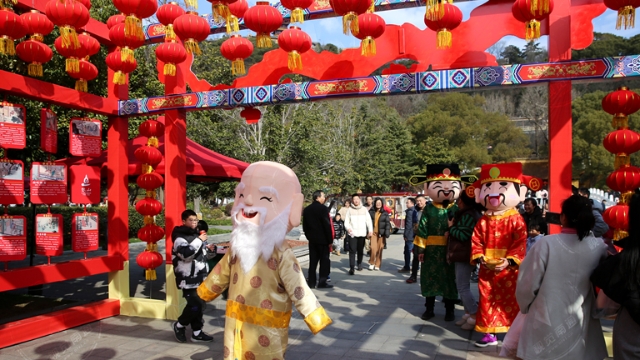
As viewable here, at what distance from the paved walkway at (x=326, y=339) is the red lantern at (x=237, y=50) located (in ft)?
9.26

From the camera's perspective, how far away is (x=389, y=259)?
12250 mm

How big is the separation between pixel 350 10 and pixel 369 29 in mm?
341

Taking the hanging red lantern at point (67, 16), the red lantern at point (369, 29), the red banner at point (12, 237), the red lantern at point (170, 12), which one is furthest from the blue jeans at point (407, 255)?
the hanging red lantern at point (67, 16)

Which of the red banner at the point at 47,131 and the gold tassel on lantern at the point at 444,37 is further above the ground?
the gold tassel on lantern at the point at 444,37

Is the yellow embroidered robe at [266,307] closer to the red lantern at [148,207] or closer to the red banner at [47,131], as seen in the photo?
the red lantern at [148,207]

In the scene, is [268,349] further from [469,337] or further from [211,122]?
[211,122]

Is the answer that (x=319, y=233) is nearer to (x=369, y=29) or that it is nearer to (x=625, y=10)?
(x=369, y=29)

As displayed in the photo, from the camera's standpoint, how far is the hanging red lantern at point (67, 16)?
4539 millimetres

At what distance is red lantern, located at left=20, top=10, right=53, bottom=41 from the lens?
4.87 meters

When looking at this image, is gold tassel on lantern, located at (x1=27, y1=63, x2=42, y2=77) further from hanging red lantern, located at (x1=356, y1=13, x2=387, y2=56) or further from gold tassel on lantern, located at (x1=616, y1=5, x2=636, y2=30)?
gold tassel on lantern, located at (x1=616, y1=5, x2=636, y2=30)

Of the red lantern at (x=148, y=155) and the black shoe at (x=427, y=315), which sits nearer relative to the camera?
the black shoe at (x=427, y=315)

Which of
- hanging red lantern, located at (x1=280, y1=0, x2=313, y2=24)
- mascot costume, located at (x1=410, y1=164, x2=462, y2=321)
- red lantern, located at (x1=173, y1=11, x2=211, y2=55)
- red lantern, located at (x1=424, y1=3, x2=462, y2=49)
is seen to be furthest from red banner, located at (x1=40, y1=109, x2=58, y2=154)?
mascot costume, located at (x1=410, y1=164, x2=462, y2=321)

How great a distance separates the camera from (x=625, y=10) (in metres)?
3.92

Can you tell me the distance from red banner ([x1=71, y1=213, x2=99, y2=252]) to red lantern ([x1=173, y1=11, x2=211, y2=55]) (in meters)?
2.73
